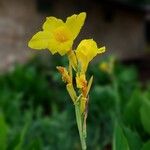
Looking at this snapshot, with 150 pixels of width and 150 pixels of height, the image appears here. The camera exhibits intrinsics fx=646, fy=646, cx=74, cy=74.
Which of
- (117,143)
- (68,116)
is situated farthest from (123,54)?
(117,143)

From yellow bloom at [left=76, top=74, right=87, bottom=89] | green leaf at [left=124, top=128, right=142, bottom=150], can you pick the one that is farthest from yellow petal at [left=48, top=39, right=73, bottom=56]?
green leaf at [left=124, top=128, right=142, bottom=150]

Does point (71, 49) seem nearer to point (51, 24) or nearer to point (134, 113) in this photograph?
point (51, 24)

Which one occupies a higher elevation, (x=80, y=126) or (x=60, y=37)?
(x=60, y=37)

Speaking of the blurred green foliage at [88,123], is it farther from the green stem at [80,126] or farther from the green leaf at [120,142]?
the green stem at [80,126]

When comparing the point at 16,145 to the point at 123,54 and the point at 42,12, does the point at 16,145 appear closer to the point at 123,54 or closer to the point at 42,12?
the point at 42,12

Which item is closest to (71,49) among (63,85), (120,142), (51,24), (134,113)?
(51,24)
